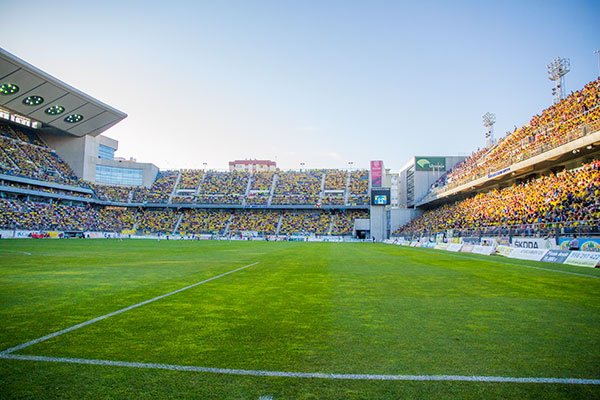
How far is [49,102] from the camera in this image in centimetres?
4844

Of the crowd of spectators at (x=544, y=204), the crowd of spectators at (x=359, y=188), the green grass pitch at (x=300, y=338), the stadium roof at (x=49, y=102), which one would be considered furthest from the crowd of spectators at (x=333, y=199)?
the green grass pitch at (x=300, y=338)

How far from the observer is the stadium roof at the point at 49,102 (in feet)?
134

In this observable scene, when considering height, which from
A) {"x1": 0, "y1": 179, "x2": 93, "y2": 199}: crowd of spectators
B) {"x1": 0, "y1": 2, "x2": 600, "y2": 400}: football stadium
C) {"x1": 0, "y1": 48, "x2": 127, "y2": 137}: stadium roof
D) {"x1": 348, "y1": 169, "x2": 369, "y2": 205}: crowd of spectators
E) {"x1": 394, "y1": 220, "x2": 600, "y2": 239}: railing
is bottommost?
{"x1": 0, "y1": 2, "x2": 600, "y2": 400}: football stadium

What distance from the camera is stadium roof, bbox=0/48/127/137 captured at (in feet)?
134

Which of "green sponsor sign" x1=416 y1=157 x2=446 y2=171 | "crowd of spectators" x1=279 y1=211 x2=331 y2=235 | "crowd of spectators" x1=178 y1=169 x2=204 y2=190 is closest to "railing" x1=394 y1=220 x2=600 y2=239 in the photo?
"green sponsor sign" x1=416 y1=157 x2=446 y2=171

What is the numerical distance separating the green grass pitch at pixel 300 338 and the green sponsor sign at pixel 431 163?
185 feet

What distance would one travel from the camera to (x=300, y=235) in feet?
197

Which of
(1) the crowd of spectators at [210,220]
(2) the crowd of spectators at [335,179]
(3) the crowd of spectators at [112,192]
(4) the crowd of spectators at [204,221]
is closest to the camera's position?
(1) the crowd of spectators at [210,220]

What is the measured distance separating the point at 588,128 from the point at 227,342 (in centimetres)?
2982

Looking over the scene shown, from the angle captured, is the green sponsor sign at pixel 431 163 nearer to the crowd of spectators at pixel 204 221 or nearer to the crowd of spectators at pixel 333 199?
the crowd of spectators at pixel 333 199

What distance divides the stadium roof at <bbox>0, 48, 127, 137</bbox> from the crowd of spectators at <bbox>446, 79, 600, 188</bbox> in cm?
5514

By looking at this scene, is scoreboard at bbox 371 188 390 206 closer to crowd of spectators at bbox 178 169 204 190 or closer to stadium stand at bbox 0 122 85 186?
crowd of spectators at bbox 178 169 204 190

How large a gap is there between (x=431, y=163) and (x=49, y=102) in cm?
6311

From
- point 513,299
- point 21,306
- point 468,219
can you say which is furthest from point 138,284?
point 468,219
